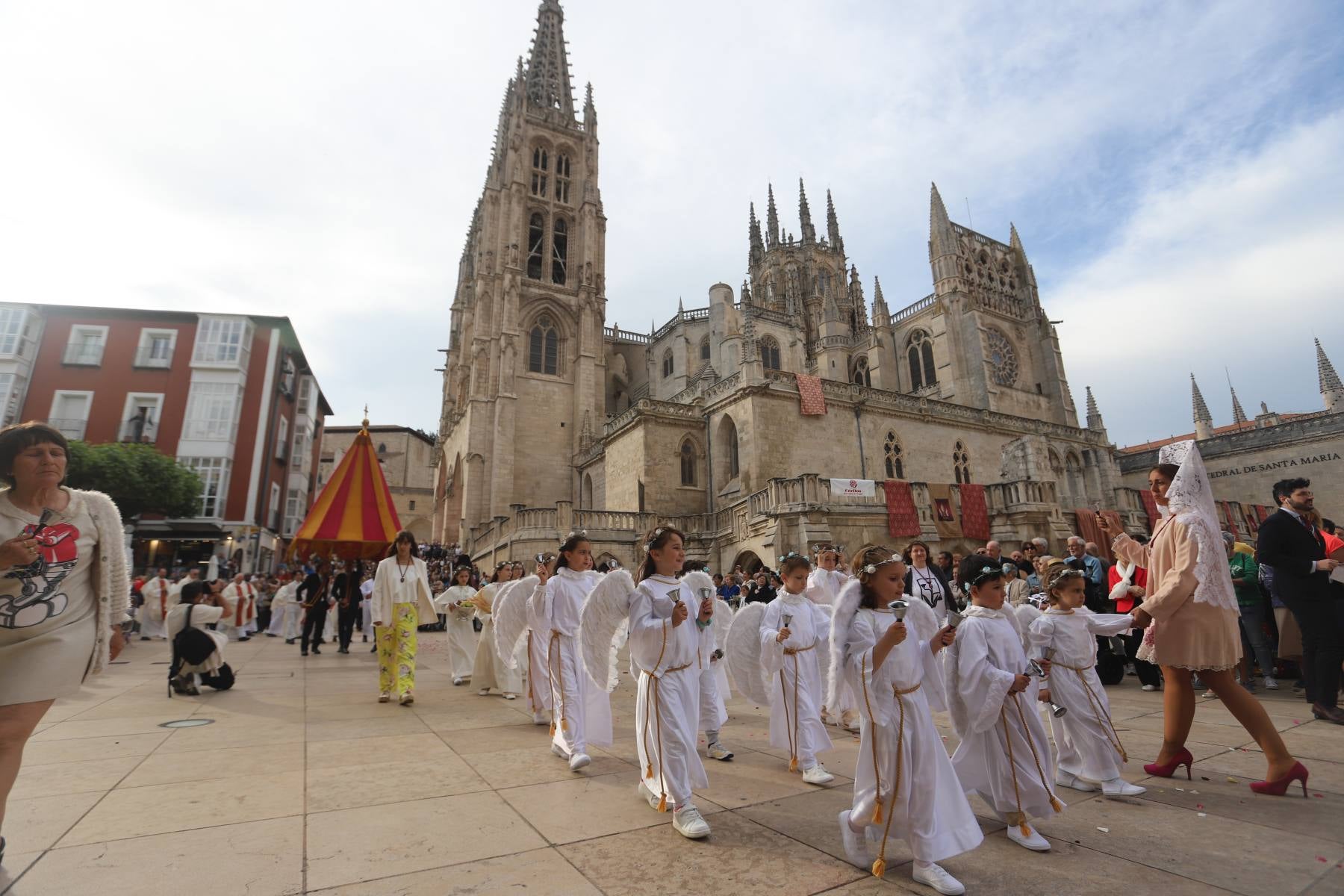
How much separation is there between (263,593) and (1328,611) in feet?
81.7

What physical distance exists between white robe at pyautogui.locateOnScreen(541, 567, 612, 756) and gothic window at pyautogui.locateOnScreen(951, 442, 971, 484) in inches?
899

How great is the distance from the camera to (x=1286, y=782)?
142 inches

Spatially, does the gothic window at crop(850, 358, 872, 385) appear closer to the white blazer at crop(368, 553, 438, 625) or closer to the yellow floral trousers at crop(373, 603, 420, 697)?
the white blazer at crop(368, 553, 438, 625)

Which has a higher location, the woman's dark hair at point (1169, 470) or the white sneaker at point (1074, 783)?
the woman's dark hair at point (1169, 470)

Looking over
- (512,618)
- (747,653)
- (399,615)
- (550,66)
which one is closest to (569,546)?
(512,618)

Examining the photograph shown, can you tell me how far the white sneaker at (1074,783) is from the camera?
401cm

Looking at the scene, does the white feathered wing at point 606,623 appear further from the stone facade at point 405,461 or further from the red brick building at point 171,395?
the stone facade at point 405,461

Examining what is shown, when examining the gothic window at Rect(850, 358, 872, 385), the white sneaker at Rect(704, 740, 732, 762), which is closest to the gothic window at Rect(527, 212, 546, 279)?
the gothic window at Rect(850, 358, 872, 385)

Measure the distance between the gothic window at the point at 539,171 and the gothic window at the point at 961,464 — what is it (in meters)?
27.2

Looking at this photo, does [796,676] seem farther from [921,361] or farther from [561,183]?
[561,183]

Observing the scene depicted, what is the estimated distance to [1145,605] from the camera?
406 cm

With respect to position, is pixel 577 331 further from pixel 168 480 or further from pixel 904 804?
pixel 904 804

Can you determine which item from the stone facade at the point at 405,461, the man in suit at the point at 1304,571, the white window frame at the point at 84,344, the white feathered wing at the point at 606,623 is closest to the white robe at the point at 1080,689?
the man in suit at the point at 1304,571

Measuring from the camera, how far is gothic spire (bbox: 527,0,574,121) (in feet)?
139
